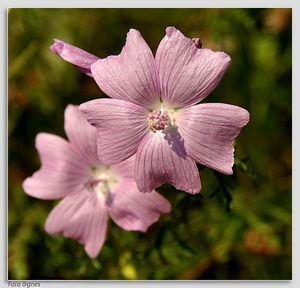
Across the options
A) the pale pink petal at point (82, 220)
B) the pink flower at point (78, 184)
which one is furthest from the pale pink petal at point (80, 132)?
the pale pink petal at point (82, 220)

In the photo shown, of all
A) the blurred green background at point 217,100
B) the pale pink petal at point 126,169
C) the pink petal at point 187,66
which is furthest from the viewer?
the blurred green background at point 217,100

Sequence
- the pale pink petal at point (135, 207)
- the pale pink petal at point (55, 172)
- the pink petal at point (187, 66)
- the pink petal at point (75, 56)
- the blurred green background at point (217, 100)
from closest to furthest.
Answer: the pink petal at point (187, 66) < the pink petal at point (75, 56) < the pale pink petal at point (135, 207) < the pale pink petal at point (55, 172) < the blurred green background at point (217, 100)

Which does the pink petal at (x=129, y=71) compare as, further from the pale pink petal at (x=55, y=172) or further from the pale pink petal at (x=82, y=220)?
the pale pink petal at (x=82, y=220)

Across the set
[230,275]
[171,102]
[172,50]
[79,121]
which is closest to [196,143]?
[171,102]

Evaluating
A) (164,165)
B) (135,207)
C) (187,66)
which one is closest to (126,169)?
(135,207)

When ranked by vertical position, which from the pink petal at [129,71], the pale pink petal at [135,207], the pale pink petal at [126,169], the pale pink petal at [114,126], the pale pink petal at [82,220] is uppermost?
the pink petal at [129,71]

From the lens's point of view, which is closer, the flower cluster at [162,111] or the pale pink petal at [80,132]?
the flower cluster at [162,111]

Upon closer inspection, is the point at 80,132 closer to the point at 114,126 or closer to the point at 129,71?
the point at 114,126
